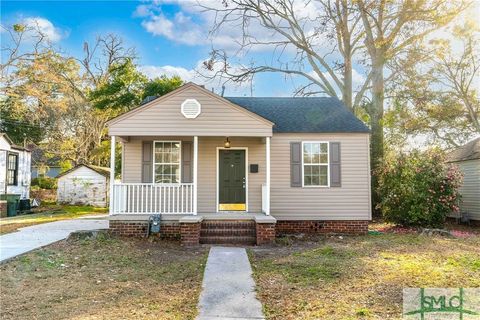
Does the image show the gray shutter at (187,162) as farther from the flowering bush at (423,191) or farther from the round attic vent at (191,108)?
the flowering bush at (423,191)

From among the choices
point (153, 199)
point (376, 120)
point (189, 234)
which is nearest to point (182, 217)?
point (189, 234)

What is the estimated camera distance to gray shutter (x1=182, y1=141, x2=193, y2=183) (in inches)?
425

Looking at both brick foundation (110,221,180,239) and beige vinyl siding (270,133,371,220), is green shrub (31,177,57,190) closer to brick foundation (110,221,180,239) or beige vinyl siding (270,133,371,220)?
brick foundation (110,221,180,239)

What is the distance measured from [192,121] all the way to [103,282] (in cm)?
516

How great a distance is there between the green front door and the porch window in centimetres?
131

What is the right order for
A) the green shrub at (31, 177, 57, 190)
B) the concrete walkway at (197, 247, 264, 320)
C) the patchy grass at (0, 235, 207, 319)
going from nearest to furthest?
the concrete walkway at (197, 247, 264, 320)
the patchy grass at (0, 235, 207, 319)
the green shrub at (31, 177, 57, 190)

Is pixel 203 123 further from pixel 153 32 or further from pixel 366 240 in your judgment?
pixel 153 32

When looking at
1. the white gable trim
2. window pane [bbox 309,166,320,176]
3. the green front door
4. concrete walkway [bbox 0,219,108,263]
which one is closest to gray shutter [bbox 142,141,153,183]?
the white gable trim

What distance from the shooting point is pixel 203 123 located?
9.76 meters

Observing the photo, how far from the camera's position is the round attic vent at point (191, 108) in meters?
9.73

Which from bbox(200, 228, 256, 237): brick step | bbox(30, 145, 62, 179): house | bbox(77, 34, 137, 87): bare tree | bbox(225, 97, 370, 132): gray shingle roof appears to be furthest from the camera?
bbox(30, 145, 62, 179): house

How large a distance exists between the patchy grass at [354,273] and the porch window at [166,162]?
3927mm

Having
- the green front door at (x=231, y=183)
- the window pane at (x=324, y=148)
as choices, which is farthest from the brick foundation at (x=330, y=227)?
the window pane at (x=324, y=148)

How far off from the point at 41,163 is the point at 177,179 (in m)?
23.2
